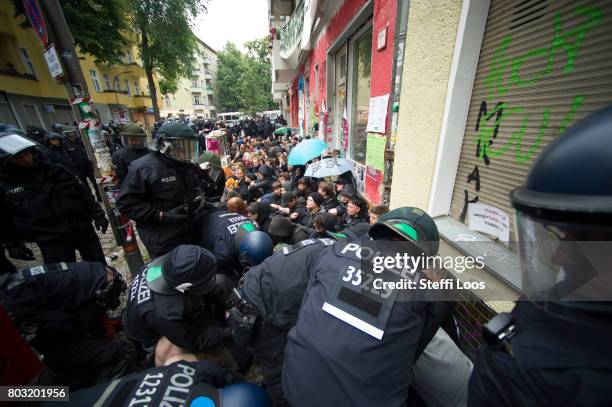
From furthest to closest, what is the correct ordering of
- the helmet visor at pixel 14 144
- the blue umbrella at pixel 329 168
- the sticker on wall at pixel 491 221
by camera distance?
the blue umbrella at pixel 329 168 → the helmet visor at pixel 14 144 → the sticker on wall at pixel 491 221

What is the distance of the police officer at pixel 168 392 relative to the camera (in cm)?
105

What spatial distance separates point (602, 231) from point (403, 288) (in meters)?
0.70

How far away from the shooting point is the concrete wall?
182 centimetres

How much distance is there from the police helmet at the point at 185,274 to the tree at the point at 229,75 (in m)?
42.8

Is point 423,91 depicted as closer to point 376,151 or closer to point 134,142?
point 376,151

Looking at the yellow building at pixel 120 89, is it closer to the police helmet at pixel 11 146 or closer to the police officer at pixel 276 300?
the police helmet at pixel 11 146

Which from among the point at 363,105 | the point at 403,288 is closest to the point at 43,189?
the point at 403,288

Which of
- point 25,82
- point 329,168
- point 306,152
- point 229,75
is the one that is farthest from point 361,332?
point 229,75

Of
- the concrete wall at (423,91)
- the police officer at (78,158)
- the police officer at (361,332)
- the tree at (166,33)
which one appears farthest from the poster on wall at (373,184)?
the tree at (166,33)

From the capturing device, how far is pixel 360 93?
4.69 m

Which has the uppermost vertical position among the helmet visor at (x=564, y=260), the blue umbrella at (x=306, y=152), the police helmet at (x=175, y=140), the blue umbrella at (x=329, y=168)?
the police helmet at (x=175, y=140)

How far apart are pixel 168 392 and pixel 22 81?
56.8ft

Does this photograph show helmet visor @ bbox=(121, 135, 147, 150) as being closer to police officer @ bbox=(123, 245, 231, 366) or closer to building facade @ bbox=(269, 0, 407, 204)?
police officer @ bbox=(123, 245, 231, 366)

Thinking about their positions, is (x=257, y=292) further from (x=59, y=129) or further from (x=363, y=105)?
(x=59, y=129)
